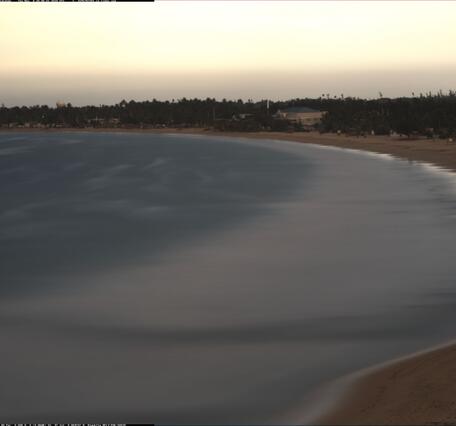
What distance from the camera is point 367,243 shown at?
1767 cm

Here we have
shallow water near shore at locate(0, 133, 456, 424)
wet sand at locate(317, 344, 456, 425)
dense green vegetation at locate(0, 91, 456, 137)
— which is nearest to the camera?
wet sand at locate(317, 344, 456, 425)

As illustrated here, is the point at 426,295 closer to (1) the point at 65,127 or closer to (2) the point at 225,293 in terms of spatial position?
(2) the point at 225,293

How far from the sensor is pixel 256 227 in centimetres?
2189

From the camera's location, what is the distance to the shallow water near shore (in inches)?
316

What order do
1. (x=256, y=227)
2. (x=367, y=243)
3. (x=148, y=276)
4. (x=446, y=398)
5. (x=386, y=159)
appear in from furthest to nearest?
(x=386, y=159) < (x=256, y=227) < (x=367, y=243) < (x=148, y=276) < (x=446, y=398)

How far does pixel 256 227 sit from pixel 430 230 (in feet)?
16.0

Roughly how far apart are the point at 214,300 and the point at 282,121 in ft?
355

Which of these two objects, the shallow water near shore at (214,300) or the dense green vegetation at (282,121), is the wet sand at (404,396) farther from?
the dense green vegetation at (282,121)

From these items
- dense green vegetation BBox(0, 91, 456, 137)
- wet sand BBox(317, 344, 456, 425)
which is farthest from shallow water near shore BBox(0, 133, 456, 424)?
dense green vegetation BBox(0, 91, 456, 137)

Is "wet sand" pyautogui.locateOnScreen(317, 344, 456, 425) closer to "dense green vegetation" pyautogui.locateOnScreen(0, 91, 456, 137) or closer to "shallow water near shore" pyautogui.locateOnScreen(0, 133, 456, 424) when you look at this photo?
"shallow water near shore" pyautogui.locateOnScreen(0, 133, 456, 424)

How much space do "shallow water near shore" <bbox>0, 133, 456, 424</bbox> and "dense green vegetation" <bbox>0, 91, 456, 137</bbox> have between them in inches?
1687

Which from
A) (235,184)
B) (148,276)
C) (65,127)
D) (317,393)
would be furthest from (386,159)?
(65,127)

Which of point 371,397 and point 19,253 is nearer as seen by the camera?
point 371,397

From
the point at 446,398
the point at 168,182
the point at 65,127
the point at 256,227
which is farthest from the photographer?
the point at 65,127
